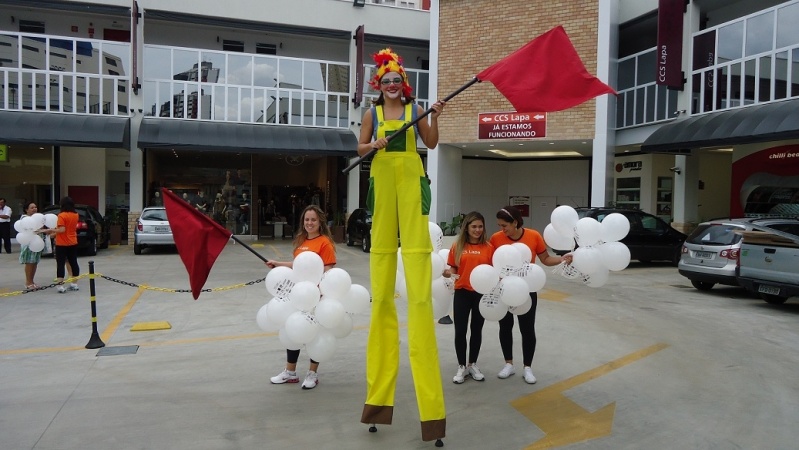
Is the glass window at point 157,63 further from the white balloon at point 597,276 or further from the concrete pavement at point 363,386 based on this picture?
the white balloon at point 597,276

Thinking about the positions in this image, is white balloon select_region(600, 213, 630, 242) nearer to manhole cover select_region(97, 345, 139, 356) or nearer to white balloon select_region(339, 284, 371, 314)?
white balloon select_region(339, 284, 371, 314)

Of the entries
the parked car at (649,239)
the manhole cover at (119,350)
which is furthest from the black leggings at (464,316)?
the parked car at (649,239)

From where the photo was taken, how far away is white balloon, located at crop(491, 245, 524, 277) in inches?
210

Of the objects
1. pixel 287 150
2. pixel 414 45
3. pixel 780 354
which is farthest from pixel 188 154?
pixel 780 354

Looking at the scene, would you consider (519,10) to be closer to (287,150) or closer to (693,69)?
(693,69)

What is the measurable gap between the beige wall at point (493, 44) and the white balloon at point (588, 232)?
53.0 feet

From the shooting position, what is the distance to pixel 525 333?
18.9ft

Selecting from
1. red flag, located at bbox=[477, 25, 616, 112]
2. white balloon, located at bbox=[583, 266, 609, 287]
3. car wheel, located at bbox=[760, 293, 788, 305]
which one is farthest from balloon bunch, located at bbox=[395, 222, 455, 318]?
car wheel, located at bbox=[760, 293, 788, 305]

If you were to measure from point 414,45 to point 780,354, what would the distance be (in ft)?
70.1

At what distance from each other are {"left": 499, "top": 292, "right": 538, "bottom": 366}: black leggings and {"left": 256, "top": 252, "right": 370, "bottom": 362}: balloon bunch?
1.52 m

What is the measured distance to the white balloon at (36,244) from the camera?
35.0 ft

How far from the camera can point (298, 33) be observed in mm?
24703

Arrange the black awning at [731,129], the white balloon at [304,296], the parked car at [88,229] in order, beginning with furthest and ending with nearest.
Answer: the parked car at [88,229] < the black awning at [731,129] < the white balloon at [304,296]

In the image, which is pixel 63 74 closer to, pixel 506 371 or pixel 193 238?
pixel 193 238
